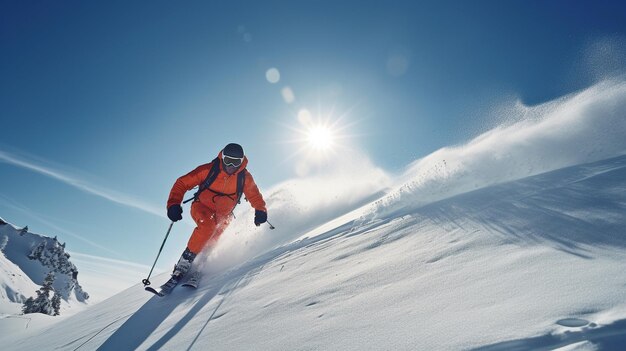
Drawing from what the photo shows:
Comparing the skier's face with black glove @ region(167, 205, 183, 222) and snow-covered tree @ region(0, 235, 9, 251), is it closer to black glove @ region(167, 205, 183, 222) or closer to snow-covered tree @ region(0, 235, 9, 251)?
black glove @ region(167, 205, 183, 222)

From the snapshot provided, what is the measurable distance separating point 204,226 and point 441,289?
477 cm

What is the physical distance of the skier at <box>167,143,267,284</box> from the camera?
620 cm

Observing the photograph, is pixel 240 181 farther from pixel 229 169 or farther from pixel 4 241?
pixel 4 241

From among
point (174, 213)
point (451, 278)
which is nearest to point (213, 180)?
point (174, 213)

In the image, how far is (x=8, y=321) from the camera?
7383mm

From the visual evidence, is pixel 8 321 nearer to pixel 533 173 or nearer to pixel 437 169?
pixel 437 169

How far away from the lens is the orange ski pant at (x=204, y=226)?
5.84 meters

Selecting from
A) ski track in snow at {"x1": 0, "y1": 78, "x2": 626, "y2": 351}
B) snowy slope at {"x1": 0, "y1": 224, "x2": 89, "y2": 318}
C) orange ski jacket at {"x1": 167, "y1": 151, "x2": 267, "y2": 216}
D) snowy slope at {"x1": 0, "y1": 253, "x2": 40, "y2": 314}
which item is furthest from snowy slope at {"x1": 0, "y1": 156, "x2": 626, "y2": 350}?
snowy slope at {"x1": 0, "y1": 224, "x2": 89, "y2": 318}

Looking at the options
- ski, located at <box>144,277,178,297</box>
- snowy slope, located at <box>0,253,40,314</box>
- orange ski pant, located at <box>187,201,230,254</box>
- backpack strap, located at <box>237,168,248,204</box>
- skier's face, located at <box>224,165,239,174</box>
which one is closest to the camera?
ski, located at <box>144,277,178,297</box>

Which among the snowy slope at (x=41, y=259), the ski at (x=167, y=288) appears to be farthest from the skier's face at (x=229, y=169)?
the snowy slope at (x=41, y=259)

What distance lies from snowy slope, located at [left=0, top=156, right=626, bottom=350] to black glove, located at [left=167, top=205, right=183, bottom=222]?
1.42 m

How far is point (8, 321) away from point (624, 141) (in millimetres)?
13185

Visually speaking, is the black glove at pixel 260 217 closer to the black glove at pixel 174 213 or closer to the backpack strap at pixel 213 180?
the backpack strap at pixel 213 180

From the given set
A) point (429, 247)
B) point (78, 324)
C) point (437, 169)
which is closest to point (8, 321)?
point (78, 324)
